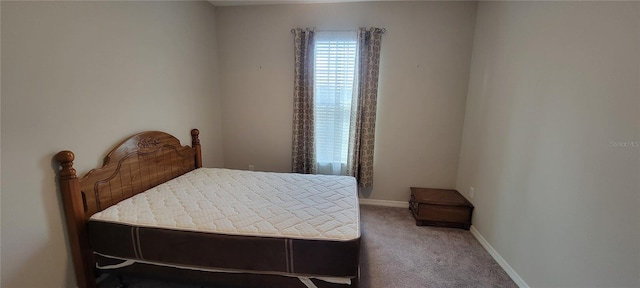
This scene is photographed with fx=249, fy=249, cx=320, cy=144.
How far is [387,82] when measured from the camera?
3012 millimetres

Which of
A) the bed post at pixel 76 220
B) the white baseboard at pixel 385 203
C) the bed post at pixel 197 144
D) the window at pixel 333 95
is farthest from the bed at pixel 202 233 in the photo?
the white baseboard at pixel 385 203

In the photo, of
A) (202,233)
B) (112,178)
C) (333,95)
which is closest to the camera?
(202,233)

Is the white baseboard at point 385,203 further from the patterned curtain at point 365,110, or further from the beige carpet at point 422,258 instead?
the beige carpet at point 422,258

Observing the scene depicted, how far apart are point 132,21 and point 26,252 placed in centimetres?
174

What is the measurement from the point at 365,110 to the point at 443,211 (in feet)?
4.68

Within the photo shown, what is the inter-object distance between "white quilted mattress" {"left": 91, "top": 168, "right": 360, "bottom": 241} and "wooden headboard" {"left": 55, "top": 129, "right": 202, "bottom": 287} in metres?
0.09

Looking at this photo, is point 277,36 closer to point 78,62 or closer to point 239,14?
point 239,14

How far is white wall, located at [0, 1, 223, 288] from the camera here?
4.48 ft

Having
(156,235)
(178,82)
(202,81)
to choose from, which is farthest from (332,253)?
(202,81)

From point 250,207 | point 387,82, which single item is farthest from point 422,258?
point 387,82

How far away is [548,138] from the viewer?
171 centimetres

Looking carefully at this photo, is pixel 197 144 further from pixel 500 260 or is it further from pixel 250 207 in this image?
pixel 500 260

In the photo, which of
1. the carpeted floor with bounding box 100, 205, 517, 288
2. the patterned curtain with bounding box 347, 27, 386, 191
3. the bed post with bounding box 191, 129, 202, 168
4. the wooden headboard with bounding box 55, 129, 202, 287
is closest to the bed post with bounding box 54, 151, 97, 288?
the wooden headboard with bounding box 55, 129, 202, 287

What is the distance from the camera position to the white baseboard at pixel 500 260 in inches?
75.8
